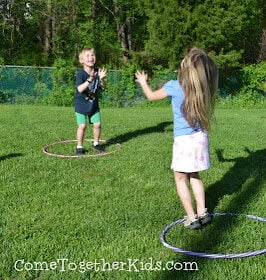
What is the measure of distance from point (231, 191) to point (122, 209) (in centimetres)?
151

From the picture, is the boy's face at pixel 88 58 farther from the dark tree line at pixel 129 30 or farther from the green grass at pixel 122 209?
the dark tree line at pixel 129 30

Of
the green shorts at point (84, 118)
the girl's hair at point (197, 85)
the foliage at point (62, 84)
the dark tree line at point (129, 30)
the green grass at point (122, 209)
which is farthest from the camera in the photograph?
the dark tree line at point (129, 30)

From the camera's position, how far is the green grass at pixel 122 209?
3.81 metres

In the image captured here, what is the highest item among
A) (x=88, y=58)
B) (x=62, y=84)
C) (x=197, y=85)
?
(x=88, y=58)

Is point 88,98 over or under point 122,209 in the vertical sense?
over

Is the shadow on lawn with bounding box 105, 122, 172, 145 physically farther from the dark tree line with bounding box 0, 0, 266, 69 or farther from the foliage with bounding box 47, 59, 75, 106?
the dark tree line with bounding box 0, 0, 266, 69

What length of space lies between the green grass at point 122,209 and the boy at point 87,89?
638 mm

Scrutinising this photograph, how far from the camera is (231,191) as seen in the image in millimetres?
5707

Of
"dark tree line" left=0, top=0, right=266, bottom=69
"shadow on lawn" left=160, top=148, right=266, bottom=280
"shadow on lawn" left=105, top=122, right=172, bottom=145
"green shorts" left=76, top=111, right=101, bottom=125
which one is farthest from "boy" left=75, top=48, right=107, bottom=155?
"dark tree line" left=0, top=0, right=266, bottom=69

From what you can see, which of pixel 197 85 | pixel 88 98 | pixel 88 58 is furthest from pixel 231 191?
pixel 88 58

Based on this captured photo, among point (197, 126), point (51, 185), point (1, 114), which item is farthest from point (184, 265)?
point (1, 114)

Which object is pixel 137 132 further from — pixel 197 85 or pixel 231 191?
pixel 197 85

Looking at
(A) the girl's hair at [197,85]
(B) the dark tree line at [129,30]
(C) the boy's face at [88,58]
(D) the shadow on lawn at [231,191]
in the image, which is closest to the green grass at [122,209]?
(D) the shadow on lawn at [231,191]

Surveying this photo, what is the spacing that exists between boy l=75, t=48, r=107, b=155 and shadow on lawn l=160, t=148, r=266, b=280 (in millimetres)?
2337
